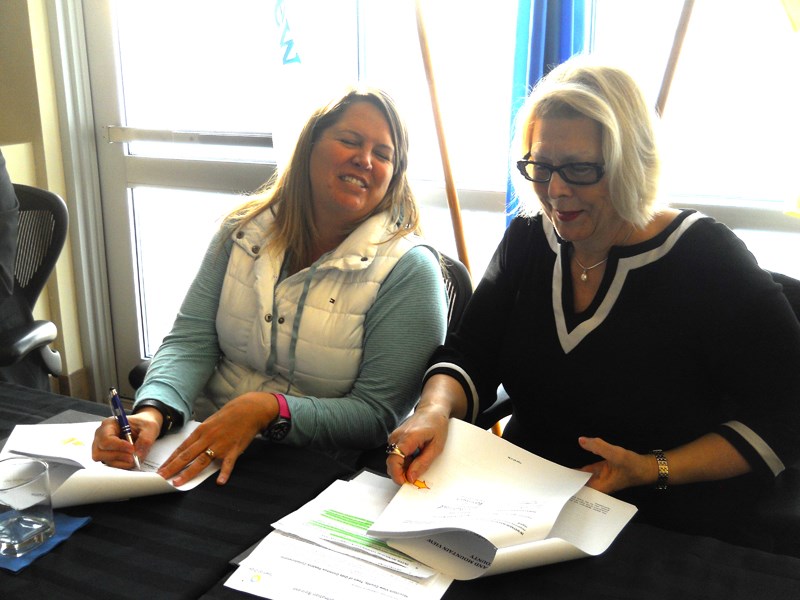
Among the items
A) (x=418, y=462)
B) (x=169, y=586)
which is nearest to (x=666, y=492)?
(x=418, y=462)

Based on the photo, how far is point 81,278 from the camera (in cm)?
290

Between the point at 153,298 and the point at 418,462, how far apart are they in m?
2.21

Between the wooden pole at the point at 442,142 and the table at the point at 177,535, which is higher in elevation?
the wooden pole at the point at 442,142

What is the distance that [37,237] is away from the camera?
2070mm

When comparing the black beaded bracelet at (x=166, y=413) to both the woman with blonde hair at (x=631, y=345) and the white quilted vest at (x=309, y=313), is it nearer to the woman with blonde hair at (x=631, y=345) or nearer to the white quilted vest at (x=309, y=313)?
the white quilted vest at (x=309, y=313)

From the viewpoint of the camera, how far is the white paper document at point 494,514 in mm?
928

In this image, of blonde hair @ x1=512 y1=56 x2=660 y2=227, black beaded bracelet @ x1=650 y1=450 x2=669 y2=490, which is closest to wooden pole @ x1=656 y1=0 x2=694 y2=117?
blonde hair @ x1=512 y1=56 x2=660 y2=227

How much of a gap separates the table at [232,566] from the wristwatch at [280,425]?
8.7 inches

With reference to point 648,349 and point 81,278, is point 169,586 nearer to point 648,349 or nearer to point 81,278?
point 648,349

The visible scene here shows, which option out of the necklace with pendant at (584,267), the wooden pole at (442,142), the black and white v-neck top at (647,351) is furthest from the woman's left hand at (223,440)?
the wooden pole at (442,142)

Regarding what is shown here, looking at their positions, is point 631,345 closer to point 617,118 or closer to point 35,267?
point 617,118

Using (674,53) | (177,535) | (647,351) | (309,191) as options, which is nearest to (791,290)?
(647,351)

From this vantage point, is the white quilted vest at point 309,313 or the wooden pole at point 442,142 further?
the wooden pole at point 442,142

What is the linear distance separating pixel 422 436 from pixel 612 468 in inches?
11.5
